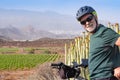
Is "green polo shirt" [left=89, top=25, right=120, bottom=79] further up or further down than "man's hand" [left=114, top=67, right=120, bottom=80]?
further up

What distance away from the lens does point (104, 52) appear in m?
5.13

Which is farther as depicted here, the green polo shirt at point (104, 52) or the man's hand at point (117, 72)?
the green polo shirt at point (104, 52)

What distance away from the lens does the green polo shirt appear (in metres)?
5.06

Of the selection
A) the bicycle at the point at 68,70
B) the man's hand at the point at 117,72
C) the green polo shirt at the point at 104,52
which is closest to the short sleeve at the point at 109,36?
the green polo shirt at the point at 104,52

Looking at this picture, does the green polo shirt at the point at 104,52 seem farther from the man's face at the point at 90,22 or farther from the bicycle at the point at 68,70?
the bicycle at the point at 68,70

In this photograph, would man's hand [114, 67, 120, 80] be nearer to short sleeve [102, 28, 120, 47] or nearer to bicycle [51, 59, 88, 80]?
short sleeve [102, 28, 120, 47]

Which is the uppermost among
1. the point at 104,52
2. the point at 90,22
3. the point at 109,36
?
the point at 90,22

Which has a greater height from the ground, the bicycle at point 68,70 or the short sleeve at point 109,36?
the short sleeve at point 109,36

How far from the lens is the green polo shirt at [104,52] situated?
5.06 meters

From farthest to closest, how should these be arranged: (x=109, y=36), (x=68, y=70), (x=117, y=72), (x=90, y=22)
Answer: (x=68, y=70)
(x=90, y=22)
(x=109, y=36)
(x=117, y=72)

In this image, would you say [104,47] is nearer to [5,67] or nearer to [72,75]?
[72,75]

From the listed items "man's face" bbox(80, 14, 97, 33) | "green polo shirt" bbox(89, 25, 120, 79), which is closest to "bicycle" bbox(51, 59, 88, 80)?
"green polo shirt" bbox(89, 25, 120, 79)

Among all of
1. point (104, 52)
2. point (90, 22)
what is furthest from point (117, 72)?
point (90, 22)

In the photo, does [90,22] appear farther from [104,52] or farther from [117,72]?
[117,72]
